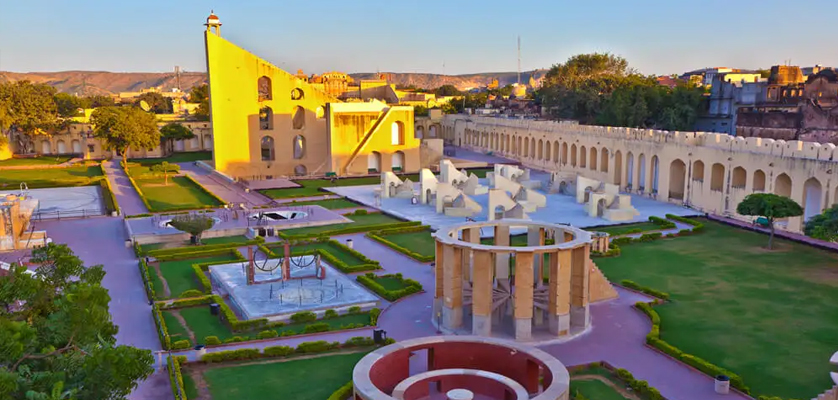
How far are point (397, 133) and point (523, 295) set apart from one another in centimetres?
4215

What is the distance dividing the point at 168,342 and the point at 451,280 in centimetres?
810

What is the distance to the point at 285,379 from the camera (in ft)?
55.4

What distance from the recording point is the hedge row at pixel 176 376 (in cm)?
1544

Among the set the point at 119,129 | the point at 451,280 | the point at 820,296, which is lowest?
the point at 820,296

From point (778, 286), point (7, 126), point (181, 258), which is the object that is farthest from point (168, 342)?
point (7, 126)

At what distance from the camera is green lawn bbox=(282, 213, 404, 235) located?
3385 centimetres

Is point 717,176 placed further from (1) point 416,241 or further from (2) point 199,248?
(2) point 199,248

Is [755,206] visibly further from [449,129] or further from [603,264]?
[449,129]

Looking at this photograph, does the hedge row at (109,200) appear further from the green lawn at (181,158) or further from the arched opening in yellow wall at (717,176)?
the arched opening in yellow wall at (717,176)

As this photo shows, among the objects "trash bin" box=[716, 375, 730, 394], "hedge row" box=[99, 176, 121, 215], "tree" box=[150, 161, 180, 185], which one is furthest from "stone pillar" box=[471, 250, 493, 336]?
"tree" box=[150, 161, 180, 185]

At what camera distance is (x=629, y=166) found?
49031 millimetres

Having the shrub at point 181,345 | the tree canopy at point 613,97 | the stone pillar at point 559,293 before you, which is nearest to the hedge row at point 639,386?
the stone pillar at point 559,293

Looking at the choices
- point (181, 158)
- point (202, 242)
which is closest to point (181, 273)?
point (202, 242)

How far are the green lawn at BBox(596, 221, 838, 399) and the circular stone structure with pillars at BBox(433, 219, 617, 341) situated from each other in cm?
302
